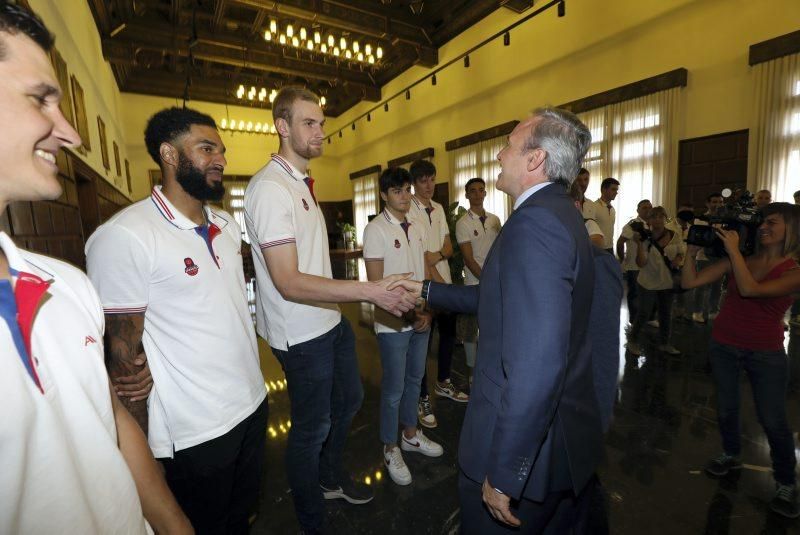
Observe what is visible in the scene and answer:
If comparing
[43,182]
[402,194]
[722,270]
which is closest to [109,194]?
[402,194]

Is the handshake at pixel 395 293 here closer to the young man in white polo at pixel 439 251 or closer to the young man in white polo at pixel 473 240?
the young man in white polo at pixel 439 251

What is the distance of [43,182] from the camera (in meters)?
0.59

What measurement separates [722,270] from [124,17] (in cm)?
1041

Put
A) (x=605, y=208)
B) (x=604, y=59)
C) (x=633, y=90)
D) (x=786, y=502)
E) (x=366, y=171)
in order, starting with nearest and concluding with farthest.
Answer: (x=786, y=502)
(x=605, y=208)
(x=633, y=90)
(x=604, y=59)
(x=366, y=171)

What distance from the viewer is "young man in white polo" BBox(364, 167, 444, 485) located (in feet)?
6.81

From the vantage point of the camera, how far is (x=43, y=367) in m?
0.60

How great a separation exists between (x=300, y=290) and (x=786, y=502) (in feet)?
8.09

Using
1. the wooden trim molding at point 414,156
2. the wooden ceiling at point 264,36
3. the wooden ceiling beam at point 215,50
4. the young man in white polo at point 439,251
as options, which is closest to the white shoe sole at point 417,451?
the young man in white polo at point 439,251

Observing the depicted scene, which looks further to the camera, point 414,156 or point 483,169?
point 414,156

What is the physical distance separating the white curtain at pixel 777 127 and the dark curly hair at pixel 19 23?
704 cm

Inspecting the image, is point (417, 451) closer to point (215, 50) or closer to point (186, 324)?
point (186, 324)

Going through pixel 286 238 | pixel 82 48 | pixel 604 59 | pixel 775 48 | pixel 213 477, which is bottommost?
pixel 213 477

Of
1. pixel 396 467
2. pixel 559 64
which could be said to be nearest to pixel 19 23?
pixel 396 467

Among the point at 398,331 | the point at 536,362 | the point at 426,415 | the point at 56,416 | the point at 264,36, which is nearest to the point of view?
the point at 56,416
